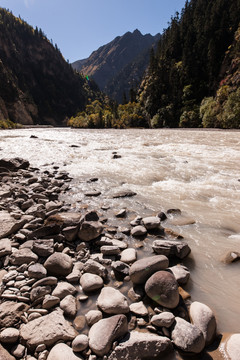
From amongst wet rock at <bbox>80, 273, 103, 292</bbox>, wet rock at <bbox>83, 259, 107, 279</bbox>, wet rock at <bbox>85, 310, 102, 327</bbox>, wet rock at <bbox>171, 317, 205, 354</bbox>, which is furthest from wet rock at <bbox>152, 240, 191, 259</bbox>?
Result: wet rock at <bbox>85, 310, 102, 327</bbox>

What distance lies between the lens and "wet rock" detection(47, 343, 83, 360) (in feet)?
5.29

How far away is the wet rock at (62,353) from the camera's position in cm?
161

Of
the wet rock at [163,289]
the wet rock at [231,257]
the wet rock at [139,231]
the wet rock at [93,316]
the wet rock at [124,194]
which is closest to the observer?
the wet rock at [93,316]

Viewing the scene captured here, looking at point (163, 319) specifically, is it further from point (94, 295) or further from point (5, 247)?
point (5, 247)

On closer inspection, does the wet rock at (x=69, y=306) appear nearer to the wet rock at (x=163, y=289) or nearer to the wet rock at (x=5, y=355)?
the wet rock at (x=5, y=355)

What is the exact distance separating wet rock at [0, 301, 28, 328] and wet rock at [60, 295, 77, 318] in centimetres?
40

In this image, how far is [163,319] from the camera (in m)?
1.86

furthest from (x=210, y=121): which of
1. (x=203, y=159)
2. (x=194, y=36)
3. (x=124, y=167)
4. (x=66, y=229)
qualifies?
(x=194, y=36)

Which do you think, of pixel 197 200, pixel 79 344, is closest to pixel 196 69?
pixel 197 200

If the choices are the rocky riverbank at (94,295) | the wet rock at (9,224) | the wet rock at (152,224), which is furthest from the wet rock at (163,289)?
the wet rock at (9,224)

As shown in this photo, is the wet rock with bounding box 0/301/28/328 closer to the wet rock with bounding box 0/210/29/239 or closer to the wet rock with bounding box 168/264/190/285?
the wet rock with bounding box 0/210/29/239

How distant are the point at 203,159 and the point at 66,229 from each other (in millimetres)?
8356

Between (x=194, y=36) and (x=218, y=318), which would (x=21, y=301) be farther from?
(x=194, y=36)

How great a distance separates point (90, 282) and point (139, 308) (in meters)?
0.69
